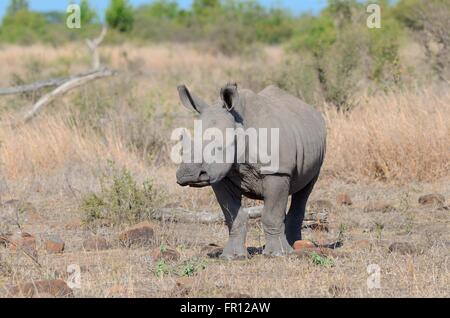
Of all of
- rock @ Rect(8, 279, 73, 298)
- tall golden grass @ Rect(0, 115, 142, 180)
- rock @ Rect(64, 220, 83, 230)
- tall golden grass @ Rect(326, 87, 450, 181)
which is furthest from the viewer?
tall golden grass @ Rect(0, 115, 142, 180)

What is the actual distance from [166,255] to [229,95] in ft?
4.69

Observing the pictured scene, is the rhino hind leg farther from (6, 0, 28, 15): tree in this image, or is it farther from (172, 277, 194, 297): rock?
(6, 0, 28, 15): tree

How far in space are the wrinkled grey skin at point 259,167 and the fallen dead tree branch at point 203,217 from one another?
1460mm

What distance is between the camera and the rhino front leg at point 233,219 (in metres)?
7.14

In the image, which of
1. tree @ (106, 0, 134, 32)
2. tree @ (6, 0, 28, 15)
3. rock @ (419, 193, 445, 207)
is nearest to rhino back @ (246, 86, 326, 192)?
rock @ (419, 193, 445, 207)

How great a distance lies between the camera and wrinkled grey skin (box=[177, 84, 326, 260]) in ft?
22.2

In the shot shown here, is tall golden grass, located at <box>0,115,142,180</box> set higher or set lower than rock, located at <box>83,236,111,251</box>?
higher

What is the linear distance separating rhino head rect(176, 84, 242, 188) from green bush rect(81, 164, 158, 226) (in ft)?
7.79

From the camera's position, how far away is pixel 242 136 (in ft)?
22.3

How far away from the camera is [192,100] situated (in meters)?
6.98

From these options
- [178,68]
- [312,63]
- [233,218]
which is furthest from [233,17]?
[233,218]

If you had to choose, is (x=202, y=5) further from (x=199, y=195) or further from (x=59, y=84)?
(x=199, y=195)

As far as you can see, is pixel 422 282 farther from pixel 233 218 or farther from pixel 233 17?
pixel 233 17
